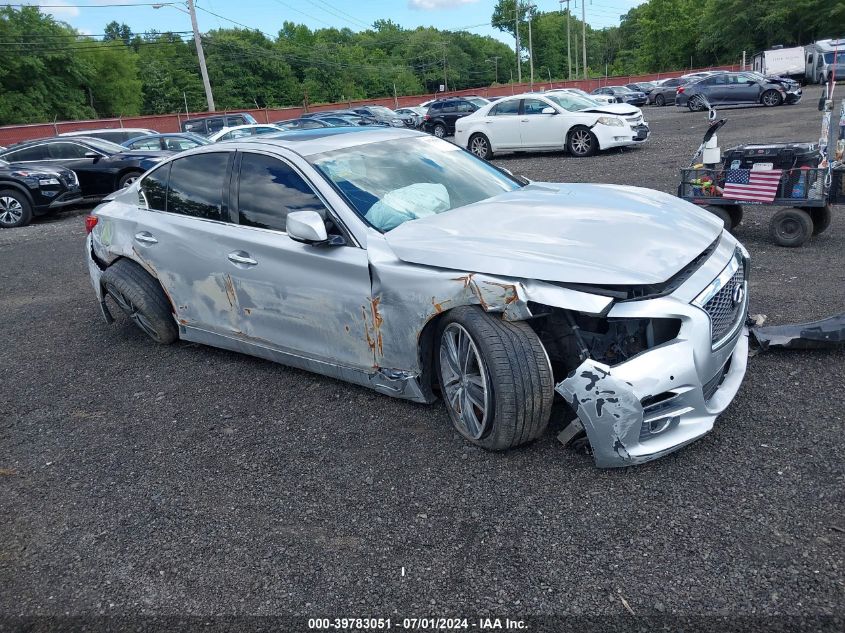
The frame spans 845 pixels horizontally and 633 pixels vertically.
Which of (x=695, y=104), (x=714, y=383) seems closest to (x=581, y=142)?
(x=714, y=383)

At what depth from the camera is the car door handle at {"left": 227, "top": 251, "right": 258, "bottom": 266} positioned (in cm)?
414

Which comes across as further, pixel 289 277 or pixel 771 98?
pixel 771 98

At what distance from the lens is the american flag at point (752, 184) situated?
6.65 meters

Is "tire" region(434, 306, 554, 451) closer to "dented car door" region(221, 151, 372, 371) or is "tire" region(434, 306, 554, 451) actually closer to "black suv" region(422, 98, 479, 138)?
"dented car door" region(221, 151, 372, 371)

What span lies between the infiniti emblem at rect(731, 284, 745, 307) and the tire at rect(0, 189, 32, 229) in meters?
12.9

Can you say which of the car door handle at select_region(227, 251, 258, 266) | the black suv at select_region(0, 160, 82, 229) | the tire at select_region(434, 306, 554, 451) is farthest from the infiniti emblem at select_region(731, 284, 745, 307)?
the black suv at select_region(0, 160, 82, 229)

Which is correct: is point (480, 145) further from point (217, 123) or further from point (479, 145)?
point (217, 123)

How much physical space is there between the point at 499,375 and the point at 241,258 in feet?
6.40

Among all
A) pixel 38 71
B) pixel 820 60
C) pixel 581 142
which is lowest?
pixel 581 142

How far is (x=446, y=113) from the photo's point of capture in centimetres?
2773

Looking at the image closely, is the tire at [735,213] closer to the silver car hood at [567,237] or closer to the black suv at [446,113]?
the silver car hood at [567,237]

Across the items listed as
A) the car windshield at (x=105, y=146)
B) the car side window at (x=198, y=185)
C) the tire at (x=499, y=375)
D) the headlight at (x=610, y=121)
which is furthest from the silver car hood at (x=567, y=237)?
the car windshield at (x=105, y=146)

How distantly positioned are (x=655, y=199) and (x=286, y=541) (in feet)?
9.26

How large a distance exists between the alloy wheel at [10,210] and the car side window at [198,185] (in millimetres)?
9619
